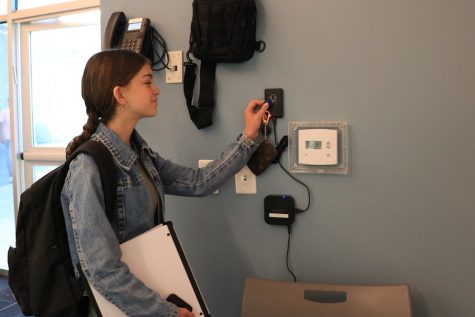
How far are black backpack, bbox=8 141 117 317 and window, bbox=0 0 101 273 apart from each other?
1.84 m

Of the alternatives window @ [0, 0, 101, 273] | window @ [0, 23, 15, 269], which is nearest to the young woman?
window @ [0, 0, 101, 273]

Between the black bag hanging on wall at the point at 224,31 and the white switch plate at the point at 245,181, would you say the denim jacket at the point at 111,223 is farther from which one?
the black bag hanging on wall at the point at 224,31

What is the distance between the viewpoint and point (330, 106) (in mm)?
1323

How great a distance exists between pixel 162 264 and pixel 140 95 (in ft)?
1.70

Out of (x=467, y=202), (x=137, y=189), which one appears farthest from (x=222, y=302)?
(x=467, y=202)

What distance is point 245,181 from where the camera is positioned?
1.46 meters

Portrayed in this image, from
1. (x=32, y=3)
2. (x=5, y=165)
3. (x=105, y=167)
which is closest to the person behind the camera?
(x=105, y=167)

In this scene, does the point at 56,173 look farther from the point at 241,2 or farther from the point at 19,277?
the point at 241,2

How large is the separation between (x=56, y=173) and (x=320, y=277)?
974mm

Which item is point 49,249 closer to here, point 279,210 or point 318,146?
point 279,210

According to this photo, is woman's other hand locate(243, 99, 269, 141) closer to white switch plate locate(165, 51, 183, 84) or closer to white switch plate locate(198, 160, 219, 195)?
white switch plate locate(198, 160, 219, 195)

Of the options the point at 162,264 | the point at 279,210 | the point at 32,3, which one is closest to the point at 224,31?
the point at 279,210

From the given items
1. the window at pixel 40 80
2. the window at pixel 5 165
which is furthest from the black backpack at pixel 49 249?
the window at pixel 5 165

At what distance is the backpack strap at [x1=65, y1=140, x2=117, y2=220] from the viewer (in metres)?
1.02
